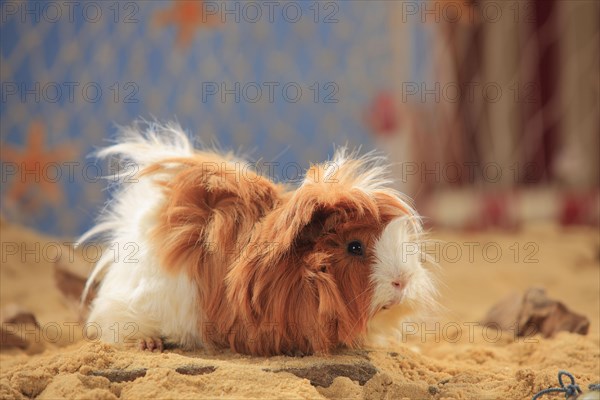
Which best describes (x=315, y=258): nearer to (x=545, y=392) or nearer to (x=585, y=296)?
(x=545, y=392)

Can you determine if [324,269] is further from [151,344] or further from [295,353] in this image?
[151,344]

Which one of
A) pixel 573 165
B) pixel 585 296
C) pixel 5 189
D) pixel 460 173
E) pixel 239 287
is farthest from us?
pixel 460 173

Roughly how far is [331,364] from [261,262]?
277 millimetres

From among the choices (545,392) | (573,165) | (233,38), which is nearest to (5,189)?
(233,38)

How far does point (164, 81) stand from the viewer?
4.62 m

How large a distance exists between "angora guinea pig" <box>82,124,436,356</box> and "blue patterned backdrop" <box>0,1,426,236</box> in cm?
254

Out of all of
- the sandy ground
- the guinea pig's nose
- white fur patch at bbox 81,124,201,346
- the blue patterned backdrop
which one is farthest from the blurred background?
the guinea pig's nose

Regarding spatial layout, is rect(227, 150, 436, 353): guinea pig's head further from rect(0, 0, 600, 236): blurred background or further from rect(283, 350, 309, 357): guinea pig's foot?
rect(0, 0, 600, 236): blurred background

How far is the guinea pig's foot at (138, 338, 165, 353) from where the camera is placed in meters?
1.65

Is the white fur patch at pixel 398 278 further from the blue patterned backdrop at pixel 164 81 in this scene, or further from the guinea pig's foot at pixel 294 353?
the blue patterned backdrop at pixel 164 81

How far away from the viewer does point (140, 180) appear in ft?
6.13

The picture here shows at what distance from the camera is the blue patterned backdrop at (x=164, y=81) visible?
4242 millimetres

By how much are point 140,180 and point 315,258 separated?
0.61 m

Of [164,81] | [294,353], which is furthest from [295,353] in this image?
[164,81]
